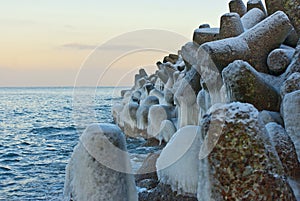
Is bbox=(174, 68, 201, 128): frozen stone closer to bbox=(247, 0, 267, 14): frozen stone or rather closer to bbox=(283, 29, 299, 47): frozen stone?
bbox=(247, 0, 267, 14): frozen stone

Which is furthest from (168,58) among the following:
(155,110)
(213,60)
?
(213,60)

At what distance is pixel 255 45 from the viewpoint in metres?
6.25

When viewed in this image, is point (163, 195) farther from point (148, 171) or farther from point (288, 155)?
point (148, 171)

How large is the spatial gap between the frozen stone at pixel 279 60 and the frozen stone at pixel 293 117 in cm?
132

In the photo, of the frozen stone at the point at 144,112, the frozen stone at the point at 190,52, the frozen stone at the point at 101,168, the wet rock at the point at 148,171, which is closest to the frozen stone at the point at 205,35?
the frozen stone at the point at 190,52

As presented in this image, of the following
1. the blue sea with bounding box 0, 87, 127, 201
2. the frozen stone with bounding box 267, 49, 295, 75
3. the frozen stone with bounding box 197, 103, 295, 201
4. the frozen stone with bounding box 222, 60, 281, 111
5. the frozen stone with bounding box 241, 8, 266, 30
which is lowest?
the blue sea with bounding box 0, 87, 127, 201

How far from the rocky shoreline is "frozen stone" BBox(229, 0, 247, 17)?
35 millimetres

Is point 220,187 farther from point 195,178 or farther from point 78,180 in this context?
point 195,178

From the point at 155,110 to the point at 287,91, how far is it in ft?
28.3

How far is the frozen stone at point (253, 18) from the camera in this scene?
25.1ft

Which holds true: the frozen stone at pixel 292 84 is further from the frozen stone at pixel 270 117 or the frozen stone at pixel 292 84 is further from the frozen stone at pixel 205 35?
the frozen stone at pixel 205 35

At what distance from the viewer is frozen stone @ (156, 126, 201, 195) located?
5086 millimetres

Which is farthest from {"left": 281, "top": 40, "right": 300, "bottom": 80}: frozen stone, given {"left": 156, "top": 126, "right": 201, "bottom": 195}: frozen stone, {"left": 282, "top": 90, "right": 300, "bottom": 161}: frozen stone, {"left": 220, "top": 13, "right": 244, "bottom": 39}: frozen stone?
{"left": 220, "top": 13, "right": 244, "bottom": 39}: frozen stone

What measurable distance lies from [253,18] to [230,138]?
16.2 feet
